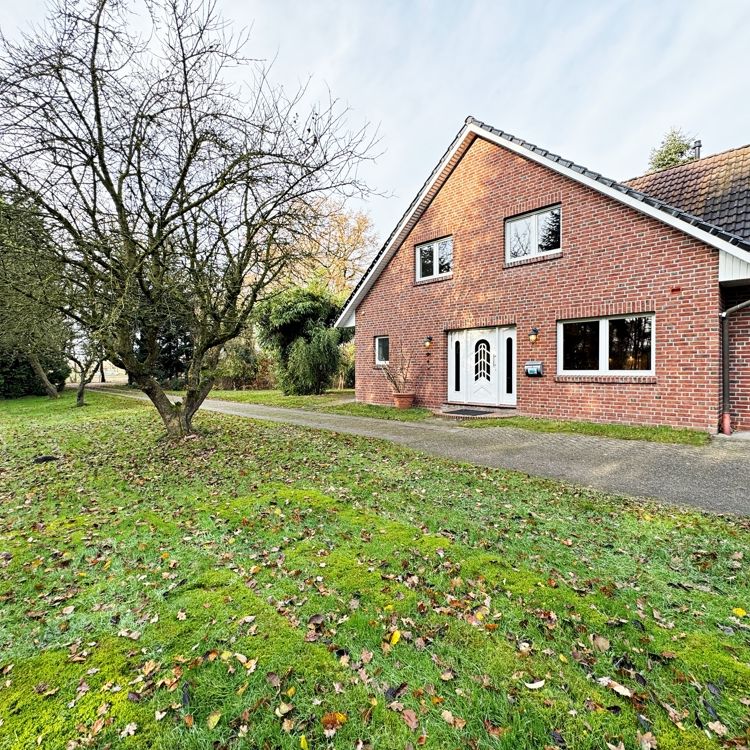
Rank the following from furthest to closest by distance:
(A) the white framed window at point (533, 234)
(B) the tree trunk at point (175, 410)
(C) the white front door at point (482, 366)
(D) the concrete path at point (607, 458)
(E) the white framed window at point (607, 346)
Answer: (C) the white front door at point (482, 366) → (A) the white framed window at point (533, 234) → (E) the white framed window at point (607, 346) → (B) the tree trunk at point (175, 410) → (D) the concrete path at point (607, 458)

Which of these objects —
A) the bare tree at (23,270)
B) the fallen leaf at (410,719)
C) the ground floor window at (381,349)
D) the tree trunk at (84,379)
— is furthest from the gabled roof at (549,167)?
the tree trunk at (84,379)

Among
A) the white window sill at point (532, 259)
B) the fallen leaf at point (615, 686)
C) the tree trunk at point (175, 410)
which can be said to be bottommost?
the fallen leaf at point (615, 686)

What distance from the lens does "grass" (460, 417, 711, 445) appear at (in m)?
7.41

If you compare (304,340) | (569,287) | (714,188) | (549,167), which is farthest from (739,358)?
(304,340)

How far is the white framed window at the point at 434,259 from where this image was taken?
40.1 feet

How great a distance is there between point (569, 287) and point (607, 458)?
15.8ft

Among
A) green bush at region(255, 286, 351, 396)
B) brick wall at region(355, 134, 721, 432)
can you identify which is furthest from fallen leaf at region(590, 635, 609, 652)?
green bush at region(255, 286, 351, 396)

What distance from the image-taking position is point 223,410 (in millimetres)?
13500

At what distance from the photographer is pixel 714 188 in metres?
9.02

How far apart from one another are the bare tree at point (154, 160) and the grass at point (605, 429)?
5.92 metres

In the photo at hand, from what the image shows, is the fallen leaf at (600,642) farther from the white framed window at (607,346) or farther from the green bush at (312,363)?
the green bush at (312,363)

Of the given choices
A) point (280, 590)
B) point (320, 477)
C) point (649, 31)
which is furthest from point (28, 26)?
point (649, 31)

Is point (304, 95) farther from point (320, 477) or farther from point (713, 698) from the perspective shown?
point (713, 698)

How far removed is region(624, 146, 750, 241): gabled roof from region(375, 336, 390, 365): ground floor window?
8.19 metres
